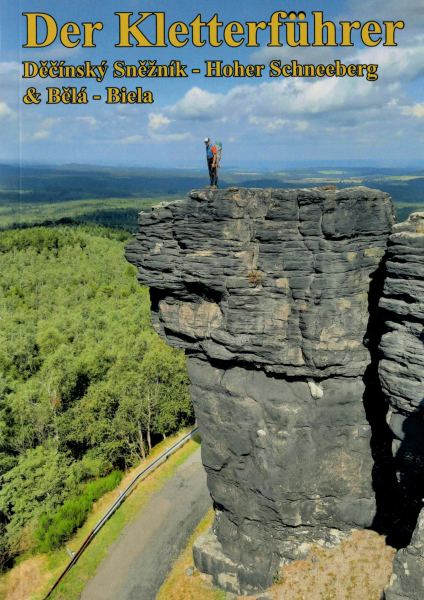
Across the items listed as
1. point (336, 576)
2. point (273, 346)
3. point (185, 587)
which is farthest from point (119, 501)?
point (273, 346)

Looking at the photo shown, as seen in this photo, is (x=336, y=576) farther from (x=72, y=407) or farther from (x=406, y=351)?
(x=72, y=407)

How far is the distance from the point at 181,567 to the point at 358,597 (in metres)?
10.0

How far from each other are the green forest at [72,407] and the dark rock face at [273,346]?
38.0 ft

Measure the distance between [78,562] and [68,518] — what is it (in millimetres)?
2904

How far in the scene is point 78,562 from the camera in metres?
26.2

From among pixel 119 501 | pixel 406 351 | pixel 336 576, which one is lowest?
pixel 119 501

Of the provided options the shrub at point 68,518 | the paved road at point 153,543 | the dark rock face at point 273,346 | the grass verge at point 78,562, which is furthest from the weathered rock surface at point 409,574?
the shrub at point 68,518

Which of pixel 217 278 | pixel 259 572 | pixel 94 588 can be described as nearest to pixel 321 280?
pixel 217 278

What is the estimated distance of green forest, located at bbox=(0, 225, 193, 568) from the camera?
28.9 meters

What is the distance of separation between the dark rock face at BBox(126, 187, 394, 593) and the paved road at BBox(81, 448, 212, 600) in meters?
3.15

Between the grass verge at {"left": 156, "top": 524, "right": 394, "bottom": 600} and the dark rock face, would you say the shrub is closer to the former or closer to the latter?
the grass verge at {"left": 156, "top": 524, "right": 394, "bottom": 600}

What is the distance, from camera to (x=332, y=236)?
1769 centimetres

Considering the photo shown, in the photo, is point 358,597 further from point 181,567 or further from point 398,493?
point 181,567

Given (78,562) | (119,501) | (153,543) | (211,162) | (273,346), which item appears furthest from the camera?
(119,501)
